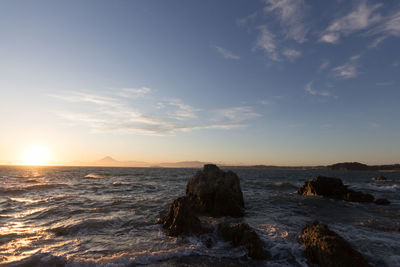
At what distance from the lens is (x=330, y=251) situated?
7188mm

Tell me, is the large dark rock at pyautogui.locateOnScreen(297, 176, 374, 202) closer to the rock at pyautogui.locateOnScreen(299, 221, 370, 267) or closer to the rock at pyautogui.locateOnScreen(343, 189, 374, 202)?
the rock at pyautogui.locateOnScreen(343, 189, 374, 202)

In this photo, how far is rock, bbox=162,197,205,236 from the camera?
411 inches

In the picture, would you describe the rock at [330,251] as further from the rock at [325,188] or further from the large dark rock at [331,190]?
the rock at [325,188]

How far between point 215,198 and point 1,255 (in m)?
11.9

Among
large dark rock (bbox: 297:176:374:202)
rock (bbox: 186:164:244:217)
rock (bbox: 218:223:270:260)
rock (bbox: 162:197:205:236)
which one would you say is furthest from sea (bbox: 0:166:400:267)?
large dark rock (bbox: 297:176:374:202)

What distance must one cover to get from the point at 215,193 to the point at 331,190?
1781 cm

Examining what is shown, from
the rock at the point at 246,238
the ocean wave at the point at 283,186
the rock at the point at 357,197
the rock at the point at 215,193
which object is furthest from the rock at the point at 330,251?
the ocean wave at the point at 283,186

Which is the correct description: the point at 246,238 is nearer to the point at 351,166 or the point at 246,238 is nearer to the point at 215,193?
the point at 215,193

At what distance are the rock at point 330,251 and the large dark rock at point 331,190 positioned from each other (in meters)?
18.9

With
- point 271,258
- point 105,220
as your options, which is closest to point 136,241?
point 105,220

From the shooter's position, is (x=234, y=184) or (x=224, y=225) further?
(x=234, y=184)

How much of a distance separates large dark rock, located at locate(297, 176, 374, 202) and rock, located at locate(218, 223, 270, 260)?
19938mm

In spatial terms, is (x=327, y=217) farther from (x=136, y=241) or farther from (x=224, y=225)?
(x=136, y=241)

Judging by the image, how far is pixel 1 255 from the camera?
321 inches
